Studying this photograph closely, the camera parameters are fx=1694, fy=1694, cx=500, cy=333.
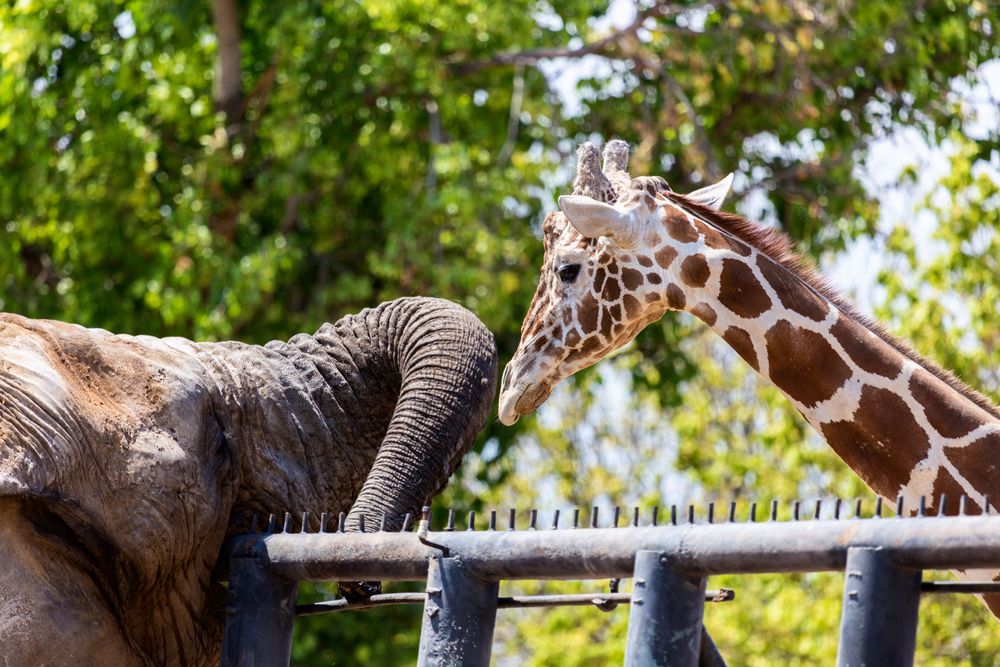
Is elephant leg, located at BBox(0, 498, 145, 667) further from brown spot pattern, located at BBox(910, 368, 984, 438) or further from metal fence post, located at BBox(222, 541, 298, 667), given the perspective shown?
brown spot pattern, located at BBox(910, 368, 984, 438)

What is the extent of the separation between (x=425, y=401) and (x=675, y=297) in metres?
1.13

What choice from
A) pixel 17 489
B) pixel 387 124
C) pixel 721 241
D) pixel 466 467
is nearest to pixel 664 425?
pixel 466 467

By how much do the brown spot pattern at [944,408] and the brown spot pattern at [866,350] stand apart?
8 cm

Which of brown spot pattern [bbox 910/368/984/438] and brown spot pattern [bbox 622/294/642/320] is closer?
brown spot pattern [bbox 910/368/984/438]

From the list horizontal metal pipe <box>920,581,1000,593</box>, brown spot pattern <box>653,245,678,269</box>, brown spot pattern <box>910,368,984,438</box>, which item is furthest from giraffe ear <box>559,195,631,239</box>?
horizontal metal pipe <box>920,581,1000,593</box>

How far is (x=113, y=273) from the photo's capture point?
547 inches

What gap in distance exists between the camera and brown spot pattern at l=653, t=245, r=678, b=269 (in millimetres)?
5336

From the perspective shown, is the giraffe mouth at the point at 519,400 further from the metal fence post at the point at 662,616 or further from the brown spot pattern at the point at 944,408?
the metal fence post at the point at 662,616

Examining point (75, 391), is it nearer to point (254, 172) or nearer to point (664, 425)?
point (254, 172)

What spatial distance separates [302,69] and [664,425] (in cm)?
1204

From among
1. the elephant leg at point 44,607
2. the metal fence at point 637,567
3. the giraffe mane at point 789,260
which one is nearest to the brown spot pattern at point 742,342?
the giraffe mane at point 789,260

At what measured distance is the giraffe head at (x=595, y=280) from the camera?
5.35 m

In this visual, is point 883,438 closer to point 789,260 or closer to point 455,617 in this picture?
point 789,260

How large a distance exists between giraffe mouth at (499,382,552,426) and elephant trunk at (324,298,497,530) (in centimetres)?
61
